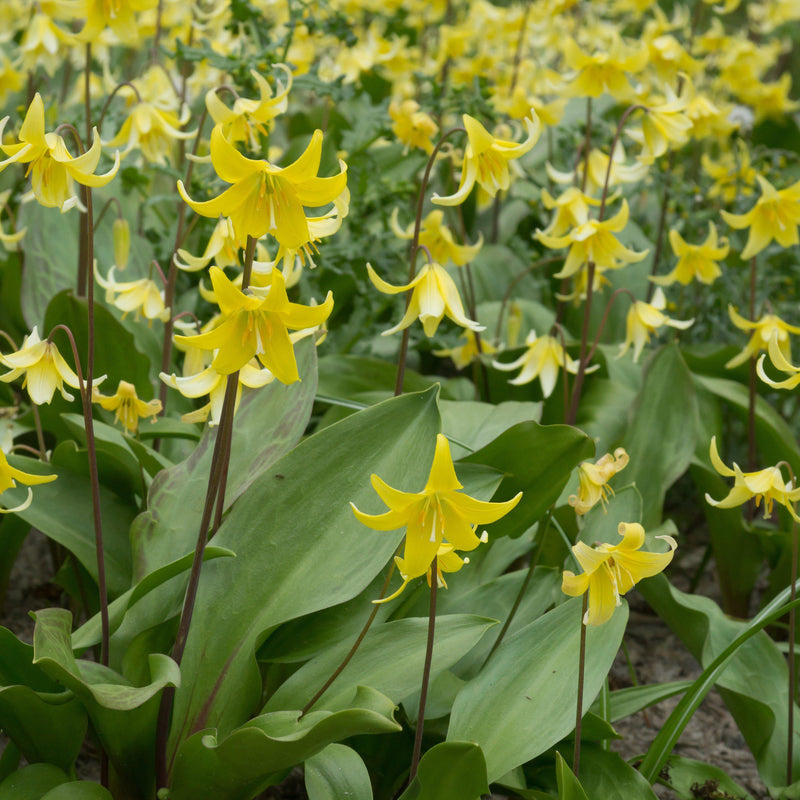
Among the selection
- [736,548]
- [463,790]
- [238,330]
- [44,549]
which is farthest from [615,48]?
[44,549]

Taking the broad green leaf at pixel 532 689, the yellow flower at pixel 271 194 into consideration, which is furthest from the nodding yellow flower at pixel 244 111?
the broad green leaf at pixel 532 689

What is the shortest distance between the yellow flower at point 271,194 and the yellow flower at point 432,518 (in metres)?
0.37

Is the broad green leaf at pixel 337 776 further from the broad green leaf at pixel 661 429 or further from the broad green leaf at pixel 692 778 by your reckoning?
the broad green leaf at pixel 661 429

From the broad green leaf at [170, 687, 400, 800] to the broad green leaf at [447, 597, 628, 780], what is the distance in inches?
9.4

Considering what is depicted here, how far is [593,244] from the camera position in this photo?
7.14 feet

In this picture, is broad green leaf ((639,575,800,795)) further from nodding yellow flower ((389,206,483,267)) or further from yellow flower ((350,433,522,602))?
nodding yellow flower ((389,206,483,267))

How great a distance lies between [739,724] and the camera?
1.84 meters

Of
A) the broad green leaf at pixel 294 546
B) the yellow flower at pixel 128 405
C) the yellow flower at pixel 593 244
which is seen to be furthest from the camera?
the yellow flower at pixel 593 244

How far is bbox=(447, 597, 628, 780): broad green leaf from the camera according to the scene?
145 cm

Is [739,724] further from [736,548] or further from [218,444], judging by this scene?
[218,444]

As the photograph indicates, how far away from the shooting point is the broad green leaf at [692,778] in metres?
1.76

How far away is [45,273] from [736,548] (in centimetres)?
203

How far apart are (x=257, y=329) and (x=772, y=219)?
1.65 metres

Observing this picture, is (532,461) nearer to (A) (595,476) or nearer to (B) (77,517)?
(A) (595,476)
